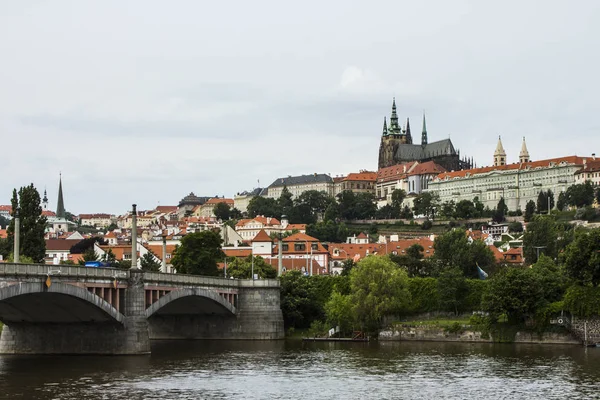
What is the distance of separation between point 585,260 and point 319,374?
2787cm

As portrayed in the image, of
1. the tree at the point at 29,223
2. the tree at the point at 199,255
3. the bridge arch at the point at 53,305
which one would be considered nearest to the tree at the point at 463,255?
the tree at the point at 199,255

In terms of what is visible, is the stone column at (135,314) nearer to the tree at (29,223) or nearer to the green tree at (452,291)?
the tree at (29,223)

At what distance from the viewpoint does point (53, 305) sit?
2633 inches

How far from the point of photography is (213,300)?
83125mm

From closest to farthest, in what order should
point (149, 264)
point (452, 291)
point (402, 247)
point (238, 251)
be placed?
point (452, 291) → point (149, 264) → point (238, 251) → point (402, 247)

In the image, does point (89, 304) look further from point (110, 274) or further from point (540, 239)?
point (540, 239)

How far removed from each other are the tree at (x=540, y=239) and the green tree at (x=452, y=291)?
54588 millimetres

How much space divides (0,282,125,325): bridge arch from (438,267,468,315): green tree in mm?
32336

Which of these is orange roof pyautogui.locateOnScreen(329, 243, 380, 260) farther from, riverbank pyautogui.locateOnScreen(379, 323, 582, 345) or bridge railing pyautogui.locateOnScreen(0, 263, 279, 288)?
riverbank pyautogui.locateOnScreen(379, 323, 582, 345)

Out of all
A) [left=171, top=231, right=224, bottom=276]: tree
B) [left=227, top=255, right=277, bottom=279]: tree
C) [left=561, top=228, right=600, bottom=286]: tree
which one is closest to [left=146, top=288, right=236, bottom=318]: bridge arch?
[left=227, top=255, right=277, bottom=279]: tree

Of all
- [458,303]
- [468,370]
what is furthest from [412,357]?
[458,303]

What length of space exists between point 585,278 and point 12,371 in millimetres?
42193

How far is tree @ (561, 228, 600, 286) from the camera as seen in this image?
79.4 meters

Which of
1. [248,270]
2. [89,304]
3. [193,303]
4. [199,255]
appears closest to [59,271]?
[89,304]
